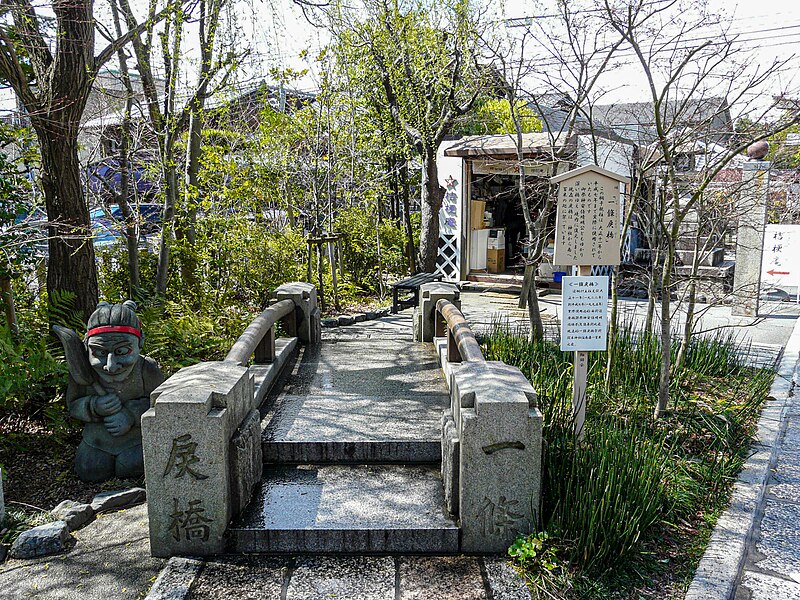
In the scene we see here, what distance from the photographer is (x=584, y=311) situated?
508 centimetres

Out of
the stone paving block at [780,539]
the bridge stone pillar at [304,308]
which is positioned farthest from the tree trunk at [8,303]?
the stone paving block at [780,539]

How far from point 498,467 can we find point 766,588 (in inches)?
62.2

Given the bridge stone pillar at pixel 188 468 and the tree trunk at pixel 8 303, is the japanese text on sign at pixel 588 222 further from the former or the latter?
the tree trunk at pixel 8 303

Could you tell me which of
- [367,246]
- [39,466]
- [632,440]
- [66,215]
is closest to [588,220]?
[632,440]

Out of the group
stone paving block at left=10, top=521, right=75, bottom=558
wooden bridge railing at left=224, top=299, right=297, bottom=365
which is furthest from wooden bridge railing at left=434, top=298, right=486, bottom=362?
stone paving block at left=10, top=521, right=75, bottom=558

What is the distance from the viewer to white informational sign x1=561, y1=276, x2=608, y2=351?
16.5 feet

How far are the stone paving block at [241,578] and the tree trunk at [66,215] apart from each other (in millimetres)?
4022

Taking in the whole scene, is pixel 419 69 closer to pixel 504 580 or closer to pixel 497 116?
pixel 497 116

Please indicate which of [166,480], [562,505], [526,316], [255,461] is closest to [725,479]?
[562,505]

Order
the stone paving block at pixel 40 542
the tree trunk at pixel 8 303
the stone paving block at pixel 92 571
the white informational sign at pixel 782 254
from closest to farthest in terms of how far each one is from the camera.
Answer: the stone paving block at pixel 92 571
the stone paving block at pixel 40 542
the tree trunk at pixel 8 303
the white informational sign at pixel 782 254

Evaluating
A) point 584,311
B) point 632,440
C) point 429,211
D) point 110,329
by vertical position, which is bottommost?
point 632,440

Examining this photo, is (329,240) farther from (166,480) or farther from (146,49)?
(166,480)

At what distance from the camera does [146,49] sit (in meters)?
9.27

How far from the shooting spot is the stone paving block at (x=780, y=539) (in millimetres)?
4004
